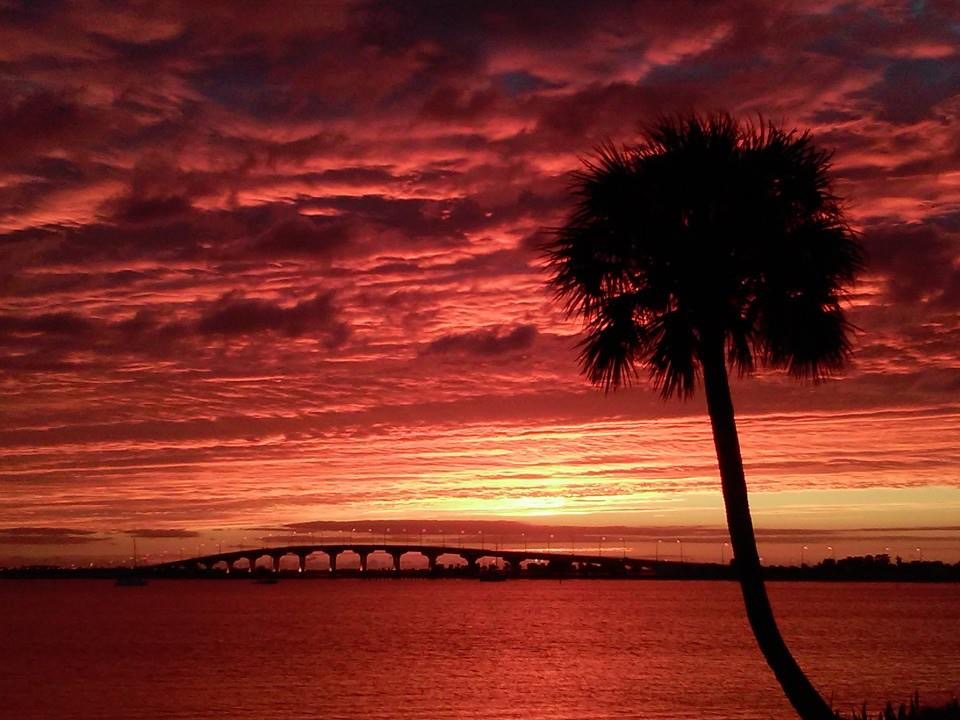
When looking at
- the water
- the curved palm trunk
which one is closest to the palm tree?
the curved palm trunk

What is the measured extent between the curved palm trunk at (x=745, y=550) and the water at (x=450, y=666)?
1072 inches

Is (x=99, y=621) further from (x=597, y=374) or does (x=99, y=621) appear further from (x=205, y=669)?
(x=597, y=374)

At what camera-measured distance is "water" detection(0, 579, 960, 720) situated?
51719 mm

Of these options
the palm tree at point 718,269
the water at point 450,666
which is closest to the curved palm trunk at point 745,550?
the palm tree at point 718,269

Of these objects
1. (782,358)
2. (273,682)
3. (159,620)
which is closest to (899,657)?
(273,682)

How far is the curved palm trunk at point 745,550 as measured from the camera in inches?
734

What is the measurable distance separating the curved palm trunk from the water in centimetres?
2722

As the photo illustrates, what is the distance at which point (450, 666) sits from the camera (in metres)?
72.9

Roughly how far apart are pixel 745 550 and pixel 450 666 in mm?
56467

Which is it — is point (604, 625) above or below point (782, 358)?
below

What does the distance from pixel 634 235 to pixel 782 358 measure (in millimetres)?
3024

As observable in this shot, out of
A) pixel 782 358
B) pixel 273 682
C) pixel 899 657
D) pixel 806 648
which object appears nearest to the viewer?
pixel 782 358

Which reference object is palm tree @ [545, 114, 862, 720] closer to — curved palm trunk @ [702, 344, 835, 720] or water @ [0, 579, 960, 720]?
curved palm trunk @ [702, 344, 835, 720]

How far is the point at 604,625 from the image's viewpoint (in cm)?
12500
